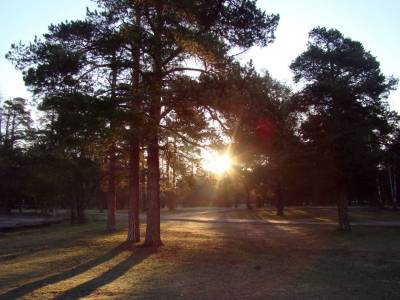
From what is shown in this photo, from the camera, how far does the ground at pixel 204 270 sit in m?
10.2

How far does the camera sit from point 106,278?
483 inches

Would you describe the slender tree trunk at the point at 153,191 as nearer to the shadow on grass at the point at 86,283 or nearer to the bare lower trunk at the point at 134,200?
the shadow on grass at the point at 86,283

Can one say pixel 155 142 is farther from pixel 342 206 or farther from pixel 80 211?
pixel 80 211

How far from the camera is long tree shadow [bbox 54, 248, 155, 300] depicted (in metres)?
10.1

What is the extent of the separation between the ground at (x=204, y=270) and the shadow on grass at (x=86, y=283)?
2 cm

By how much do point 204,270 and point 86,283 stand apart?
3.67 meters

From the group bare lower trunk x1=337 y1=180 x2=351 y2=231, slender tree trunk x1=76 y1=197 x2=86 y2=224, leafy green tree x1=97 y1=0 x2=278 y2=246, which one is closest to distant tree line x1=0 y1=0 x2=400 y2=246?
leafy green tree x1=97 y1=0 x2=278 y2=246

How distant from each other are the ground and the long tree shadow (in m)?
0.02

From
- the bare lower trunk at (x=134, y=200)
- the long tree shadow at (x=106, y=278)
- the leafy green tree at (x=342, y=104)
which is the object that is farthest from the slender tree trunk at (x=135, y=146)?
the leafy green tree at (x=342, y=104)

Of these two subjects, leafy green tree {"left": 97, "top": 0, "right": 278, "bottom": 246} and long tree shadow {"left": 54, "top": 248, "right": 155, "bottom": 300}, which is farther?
leafy green tree {"left": 97, "top": 0, "right": 278, "bottom": 246}

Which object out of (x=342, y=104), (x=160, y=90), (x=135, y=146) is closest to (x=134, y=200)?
(x=135, y=146)

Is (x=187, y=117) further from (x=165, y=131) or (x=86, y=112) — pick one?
(x=86, y=112)

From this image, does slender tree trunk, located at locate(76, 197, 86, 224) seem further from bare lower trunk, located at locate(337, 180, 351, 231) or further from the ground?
bare lower trunk, located at locate(337, 180, 351, 231)

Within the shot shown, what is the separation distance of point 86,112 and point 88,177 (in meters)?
21.0
